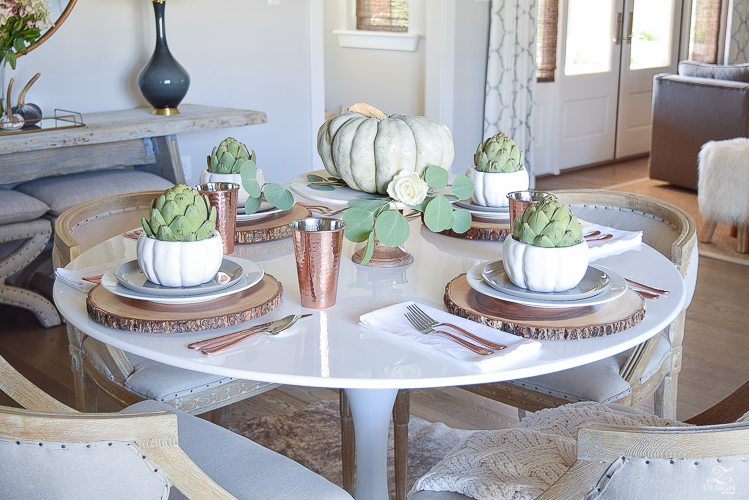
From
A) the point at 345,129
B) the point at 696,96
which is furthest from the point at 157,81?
the point at 696,96

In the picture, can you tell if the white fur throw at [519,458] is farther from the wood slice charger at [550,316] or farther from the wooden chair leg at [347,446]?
the wooden chair leg at [347,446]

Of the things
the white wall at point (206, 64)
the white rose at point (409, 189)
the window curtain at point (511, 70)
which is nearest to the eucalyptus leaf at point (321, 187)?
the white rose at point (409, 189)

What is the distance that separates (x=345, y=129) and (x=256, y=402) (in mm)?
1238

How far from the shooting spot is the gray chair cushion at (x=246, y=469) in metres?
1.06

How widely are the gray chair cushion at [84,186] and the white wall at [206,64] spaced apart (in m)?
0.49

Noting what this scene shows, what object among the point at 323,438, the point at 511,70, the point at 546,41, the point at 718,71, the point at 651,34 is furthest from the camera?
the point at 651,34

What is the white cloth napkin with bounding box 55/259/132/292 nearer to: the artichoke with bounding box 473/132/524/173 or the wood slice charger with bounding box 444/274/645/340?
the wood slice charger with bounding box 444/274/645/340

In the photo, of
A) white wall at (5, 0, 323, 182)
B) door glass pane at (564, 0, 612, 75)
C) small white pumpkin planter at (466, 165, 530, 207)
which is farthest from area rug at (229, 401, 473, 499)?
door glass pane at (564, 0, 612, 75)

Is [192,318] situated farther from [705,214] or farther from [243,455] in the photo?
[705,214]

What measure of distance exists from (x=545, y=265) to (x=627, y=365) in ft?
1.70

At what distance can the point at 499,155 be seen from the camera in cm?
154

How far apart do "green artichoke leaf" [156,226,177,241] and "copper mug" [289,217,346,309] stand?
0.57ft

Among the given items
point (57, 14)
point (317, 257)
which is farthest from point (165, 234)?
point (57, 14)

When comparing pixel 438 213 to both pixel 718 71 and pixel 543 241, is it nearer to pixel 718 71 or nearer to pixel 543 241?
pixel 543 241
